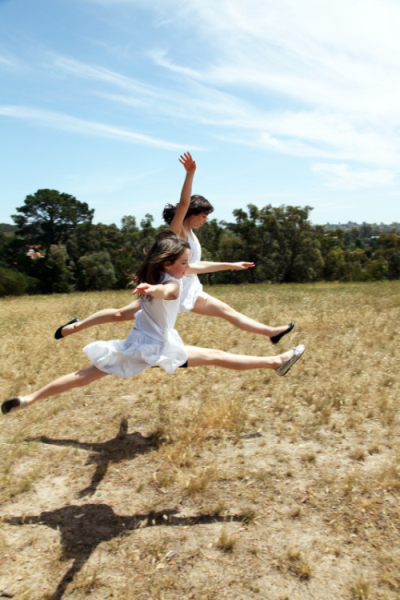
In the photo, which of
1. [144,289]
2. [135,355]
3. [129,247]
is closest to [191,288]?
[135,355]

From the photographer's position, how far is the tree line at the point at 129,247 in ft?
174

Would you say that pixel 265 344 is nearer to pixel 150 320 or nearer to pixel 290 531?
pixel 150 320

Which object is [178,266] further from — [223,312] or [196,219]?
[223,312]

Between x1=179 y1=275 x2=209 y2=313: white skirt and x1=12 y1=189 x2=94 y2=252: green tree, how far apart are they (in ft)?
204

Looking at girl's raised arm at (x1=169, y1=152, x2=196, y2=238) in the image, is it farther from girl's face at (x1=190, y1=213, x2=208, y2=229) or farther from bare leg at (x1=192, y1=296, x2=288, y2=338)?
bare leg at (x1=192, y1=296, x2=288, y2=338)

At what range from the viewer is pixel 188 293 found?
5.26 metres

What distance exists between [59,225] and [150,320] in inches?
2609

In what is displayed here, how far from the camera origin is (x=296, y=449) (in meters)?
4.43

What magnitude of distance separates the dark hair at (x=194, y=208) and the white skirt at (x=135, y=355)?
158cm

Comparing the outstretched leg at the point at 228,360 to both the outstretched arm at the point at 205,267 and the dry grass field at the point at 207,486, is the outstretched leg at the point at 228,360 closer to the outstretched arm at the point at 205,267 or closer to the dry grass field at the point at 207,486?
the dry grass field at the point at 207,486

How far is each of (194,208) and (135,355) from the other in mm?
1858

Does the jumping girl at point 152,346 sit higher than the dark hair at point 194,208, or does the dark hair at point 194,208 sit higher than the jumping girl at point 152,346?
the dark hair at point 194,208

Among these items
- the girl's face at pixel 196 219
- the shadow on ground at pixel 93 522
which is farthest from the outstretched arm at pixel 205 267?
the shadow on ground at pixel 93 522

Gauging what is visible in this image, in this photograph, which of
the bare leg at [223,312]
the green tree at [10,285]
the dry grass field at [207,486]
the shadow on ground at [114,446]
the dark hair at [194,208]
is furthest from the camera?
the green tree at [10,285]
